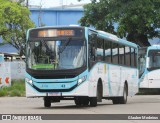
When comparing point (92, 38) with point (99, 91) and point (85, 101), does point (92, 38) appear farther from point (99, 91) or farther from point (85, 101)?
point (85, 101)

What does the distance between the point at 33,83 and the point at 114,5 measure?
24.8 m

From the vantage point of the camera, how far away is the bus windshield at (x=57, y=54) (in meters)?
20.3

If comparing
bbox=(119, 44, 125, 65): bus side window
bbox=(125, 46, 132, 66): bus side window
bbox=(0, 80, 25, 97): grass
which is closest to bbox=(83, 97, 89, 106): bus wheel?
bbox=(119, 44, 125, 65): bus side window

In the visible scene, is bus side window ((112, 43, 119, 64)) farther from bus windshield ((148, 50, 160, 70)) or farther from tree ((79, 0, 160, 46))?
tree ((79, 0, 160, 46))

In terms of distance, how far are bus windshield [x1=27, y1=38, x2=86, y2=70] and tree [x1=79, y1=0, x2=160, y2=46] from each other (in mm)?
22664

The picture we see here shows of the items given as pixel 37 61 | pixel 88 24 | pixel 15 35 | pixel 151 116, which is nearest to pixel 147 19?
pixel 88 24

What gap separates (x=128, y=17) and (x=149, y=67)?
6398mm

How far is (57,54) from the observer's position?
20.3 m

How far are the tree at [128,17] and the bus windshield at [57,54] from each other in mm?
22664

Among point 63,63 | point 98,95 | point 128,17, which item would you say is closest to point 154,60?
point 128,17

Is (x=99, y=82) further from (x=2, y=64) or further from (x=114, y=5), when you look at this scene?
(x=114, y=5)

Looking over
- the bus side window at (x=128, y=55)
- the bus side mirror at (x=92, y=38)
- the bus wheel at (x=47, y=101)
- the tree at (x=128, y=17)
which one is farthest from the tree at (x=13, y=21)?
the bus side mirror at (x=92, y=38)

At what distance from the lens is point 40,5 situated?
64750 mm

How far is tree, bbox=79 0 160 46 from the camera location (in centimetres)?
4303
